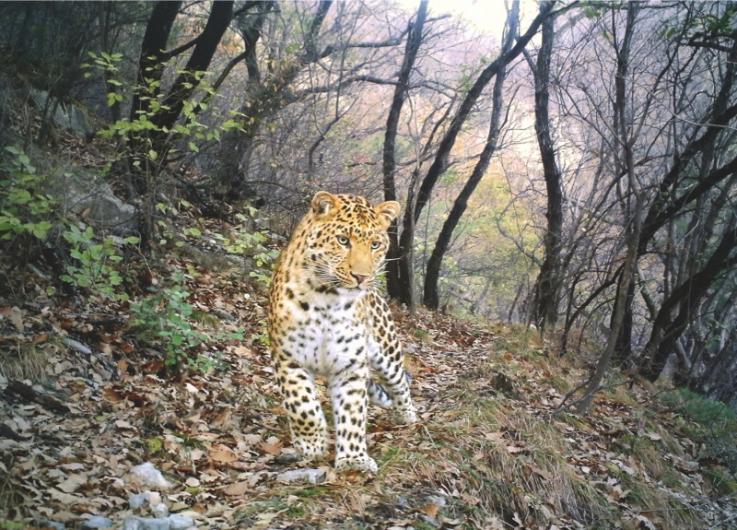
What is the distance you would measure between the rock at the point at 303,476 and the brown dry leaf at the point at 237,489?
0.91 ft

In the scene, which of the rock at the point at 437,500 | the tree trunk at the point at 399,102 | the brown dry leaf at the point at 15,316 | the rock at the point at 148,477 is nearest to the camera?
the rock at the point at 148,477

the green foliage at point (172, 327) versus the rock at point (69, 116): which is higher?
the rock at point (69, 116)

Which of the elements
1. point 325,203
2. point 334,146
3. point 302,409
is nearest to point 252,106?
point 334,146

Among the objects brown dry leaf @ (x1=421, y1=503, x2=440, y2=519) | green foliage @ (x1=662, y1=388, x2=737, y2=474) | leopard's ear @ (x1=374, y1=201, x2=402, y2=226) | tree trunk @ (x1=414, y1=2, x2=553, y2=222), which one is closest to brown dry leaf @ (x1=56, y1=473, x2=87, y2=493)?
brown dry leaf @ (x1=421, y1=503, x2=440, y2=519)

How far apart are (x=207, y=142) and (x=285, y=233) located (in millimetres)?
2825

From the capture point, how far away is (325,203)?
5805 millimetres

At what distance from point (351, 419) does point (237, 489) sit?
3.76ft

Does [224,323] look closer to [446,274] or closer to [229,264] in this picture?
[229,264]

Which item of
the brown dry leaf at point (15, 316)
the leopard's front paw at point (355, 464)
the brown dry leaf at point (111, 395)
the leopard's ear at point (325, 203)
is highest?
the leopard's ear at point (325, 203)

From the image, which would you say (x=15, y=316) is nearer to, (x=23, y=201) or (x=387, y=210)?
(x=23, y=201)

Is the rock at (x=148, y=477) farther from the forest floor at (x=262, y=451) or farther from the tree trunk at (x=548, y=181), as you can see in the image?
the tree trunk at (x=548, y=181)

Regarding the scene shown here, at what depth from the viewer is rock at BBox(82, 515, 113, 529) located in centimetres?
402

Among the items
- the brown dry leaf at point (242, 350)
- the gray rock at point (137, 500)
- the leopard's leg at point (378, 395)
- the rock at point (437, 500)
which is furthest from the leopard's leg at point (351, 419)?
the brown dry leaf at point (242, 350)

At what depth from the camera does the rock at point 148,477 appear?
4859 mm
